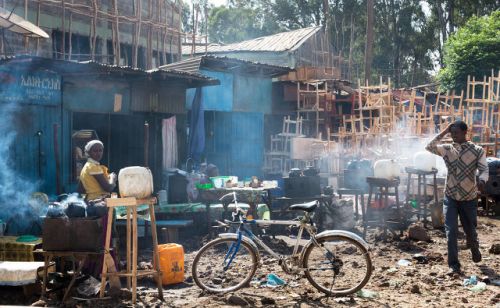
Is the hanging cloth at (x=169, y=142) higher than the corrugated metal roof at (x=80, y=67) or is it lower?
lower

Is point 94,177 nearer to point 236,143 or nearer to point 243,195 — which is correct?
point 243,195

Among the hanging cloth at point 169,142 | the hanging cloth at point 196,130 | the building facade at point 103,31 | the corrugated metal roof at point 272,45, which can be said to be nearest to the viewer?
the hanging cloth at point 169,142

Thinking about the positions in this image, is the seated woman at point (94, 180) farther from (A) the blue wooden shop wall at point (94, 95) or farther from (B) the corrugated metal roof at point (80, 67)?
(A) the blue wooden shop wall at point (94, 95)

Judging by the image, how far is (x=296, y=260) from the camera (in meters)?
7.29

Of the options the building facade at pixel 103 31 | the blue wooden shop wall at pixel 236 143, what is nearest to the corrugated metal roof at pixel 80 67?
the building facade at pixel 103 31

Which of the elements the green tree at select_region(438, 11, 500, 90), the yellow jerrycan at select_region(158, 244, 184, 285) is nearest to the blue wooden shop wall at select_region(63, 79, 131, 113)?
the yellow jerrycan at select_region(158, 244, 184, 285)

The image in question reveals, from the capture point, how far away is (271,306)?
6.64 m

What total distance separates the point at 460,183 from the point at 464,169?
0.22 metres

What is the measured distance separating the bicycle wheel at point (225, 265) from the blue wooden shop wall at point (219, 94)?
10345mm

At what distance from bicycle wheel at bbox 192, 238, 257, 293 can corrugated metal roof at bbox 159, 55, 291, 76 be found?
8755 mm

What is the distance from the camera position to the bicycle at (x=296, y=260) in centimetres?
718

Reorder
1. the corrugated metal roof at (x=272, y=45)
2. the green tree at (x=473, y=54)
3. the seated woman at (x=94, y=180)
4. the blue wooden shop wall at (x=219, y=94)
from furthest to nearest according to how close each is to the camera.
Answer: the corrugated metal roof at (x=272, y=45)
the green tree at (x=473, y=54)
the blue wooden shop wall at (x=219, y=94)
the seated woman at (x=94, y=180)

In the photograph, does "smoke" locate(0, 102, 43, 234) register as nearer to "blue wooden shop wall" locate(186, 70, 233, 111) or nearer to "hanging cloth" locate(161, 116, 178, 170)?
"hanging cloth" locate(161, 116, 178, 170)

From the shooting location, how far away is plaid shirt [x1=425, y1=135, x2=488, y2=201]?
8.25 m
